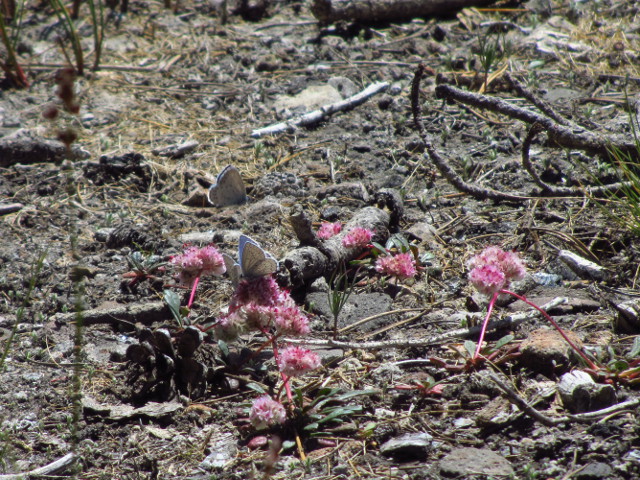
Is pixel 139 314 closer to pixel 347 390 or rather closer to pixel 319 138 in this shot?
pixel 347 390

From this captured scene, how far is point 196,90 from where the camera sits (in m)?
6.01

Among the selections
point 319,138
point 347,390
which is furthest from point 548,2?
point 347,390

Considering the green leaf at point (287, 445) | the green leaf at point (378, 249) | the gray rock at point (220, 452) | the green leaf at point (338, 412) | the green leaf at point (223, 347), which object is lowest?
the gray rock at point (220, 452)

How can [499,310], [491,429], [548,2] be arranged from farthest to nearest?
1. [548,2]
2. [499,310]
3. [491,429]

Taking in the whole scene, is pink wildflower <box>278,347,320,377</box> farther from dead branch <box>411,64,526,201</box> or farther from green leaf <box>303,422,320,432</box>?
dead branch <box>411,64,526,201</box>

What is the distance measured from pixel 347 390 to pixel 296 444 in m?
0.36

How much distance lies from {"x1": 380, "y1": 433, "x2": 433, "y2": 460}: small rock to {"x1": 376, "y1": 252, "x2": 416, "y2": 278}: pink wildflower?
3.85ft

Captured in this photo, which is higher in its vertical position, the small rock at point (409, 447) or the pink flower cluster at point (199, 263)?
the pink flower cluster at point (199, 263)

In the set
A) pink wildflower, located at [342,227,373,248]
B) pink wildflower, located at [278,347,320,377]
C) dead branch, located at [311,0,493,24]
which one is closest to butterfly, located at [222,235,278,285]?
pink wildflower, located at [278,347,320,377]

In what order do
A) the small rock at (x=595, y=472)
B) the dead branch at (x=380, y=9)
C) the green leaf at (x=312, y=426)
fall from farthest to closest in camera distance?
the dead branch at (x=380, y=9)
the green leaf at (x=312, y=426)
the small rock at (x=595, y=472)

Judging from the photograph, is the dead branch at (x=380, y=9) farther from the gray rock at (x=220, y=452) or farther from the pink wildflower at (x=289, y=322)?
the gray rock at (x=220, y=452)

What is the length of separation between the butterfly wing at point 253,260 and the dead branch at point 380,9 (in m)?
4.78

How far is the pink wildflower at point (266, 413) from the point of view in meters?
2.31

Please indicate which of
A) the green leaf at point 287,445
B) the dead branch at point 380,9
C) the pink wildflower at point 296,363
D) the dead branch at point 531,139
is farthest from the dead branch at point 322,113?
the green leaf at point 287,445
